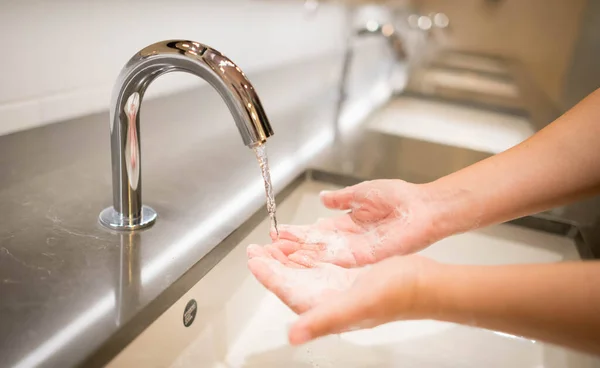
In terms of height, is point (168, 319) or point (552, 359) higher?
point (168, 319)

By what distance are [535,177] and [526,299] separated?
0.24 m

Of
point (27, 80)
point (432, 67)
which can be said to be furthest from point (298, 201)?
point (432, 67)

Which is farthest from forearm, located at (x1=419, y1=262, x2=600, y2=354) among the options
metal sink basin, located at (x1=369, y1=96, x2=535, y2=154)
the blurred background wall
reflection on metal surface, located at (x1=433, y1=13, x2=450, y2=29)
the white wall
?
reflection on metal surface, located at (x1=433, y1=13, x2=450, y2=29)

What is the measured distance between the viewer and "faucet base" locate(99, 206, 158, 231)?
1.82ft

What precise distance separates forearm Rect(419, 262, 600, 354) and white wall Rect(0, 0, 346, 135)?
0.68 metres

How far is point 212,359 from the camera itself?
0.58 meters

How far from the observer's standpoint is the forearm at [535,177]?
56cm

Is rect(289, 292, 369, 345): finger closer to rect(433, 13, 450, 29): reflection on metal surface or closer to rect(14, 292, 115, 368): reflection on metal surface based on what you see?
rect(14, 292, 115, 368): reflection on metal surface

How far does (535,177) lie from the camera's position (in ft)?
1.87

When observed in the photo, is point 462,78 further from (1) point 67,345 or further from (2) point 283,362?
(1) point 67,345

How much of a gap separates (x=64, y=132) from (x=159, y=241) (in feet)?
1.29

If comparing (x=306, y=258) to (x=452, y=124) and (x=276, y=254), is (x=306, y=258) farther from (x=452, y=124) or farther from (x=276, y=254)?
(x=452, y=124)

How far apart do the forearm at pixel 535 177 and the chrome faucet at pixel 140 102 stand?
269 mm

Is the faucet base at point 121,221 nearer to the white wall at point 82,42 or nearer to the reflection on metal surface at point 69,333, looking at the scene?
the reflection on metal surface at point 69,333
